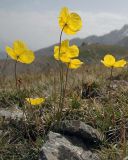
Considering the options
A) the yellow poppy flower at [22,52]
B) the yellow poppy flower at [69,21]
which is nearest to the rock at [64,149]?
the yellow poppy flower at [22,52]

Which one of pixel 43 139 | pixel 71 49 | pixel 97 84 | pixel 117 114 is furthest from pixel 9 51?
pixel 97 84

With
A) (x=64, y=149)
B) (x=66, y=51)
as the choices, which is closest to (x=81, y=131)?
(x=64, y=149)

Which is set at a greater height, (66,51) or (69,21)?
(69,21)

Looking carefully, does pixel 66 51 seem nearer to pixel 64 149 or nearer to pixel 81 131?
pixel 81 131

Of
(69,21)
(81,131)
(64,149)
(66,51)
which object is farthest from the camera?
(66,51)

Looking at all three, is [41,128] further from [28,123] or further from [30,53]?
[30,53]
